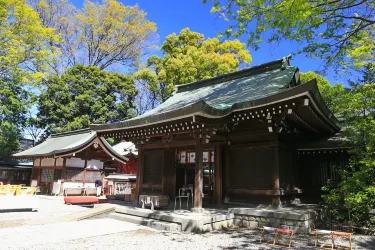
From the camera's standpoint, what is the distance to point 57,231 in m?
7.36

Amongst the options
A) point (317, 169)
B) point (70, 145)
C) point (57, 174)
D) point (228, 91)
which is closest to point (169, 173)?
point (228, 91)

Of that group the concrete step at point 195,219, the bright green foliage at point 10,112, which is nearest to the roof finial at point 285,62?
the concrete step at point 195,219

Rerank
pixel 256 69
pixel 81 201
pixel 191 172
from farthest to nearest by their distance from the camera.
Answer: pixel 81 201 < pixel 256 69 < pixel 191 172

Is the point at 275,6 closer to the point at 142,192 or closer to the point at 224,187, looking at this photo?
the point at 224,187

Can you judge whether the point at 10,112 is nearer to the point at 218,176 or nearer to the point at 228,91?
the point at 228,91

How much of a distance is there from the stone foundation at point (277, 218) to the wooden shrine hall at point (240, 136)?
0.76 m

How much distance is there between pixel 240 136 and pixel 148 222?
14.4 ft

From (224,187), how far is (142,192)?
12.6 feet

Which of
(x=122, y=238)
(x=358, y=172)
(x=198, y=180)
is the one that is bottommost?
(x=122, y=238)

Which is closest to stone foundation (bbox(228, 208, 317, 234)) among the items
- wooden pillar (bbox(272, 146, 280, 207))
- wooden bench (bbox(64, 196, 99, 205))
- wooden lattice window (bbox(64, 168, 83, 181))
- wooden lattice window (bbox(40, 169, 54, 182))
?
wooden pillar (bbox(272, 146, 280, 207))

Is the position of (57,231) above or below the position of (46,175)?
below

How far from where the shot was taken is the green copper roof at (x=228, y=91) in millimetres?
8305

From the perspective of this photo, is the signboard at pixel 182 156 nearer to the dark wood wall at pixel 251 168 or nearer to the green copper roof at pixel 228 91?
the green copper roof at pixel 228 91

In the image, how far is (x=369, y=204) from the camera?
733 cm
